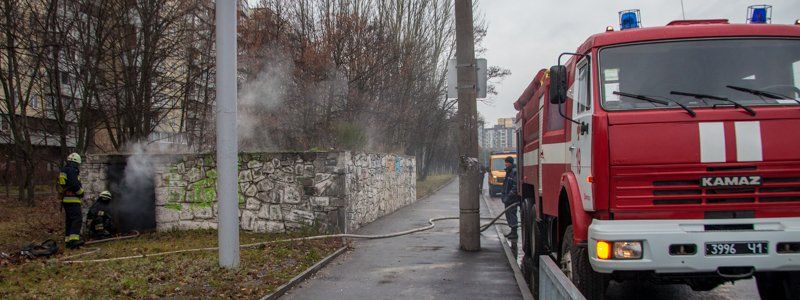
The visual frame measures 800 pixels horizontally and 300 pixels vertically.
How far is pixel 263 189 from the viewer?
37.0 ft

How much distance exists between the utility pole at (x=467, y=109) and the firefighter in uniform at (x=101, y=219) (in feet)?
22.1

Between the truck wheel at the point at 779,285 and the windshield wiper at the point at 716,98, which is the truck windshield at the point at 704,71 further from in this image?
the truck wheel at the point at 779,285

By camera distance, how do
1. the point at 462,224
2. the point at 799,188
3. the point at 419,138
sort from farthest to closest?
the point at 419,138
the point at 462,224
the point at 799,188

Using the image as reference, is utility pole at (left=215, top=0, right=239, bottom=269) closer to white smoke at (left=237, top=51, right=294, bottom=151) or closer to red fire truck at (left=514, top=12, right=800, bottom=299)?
red fire truck at (left=514, top=12, right=800, bottom=299)

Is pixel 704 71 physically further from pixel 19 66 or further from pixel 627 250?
pixel 19 66

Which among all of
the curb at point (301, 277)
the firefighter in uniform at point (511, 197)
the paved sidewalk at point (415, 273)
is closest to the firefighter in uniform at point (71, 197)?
the curb at point (301, 277)

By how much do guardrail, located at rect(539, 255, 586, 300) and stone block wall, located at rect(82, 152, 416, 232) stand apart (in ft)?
21.9

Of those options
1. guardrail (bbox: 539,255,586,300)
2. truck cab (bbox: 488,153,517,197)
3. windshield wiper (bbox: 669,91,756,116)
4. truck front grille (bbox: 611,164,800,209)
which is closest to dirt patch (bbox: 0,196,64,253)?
guardrail (bbox: 539,255,586,300)

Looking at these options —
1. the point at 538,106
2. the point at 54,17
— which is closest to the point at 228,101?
the point at 538,106

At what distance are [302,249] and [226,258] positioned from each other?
192cm

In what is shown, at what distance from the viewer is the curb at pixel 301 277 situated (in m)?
6.42

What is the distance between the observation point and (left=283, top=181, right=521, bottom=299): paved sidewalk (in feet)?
22.3

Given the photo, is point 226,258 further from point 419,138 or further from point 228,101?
point 419,138

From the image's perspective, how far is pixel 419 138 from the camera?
38344 mm
